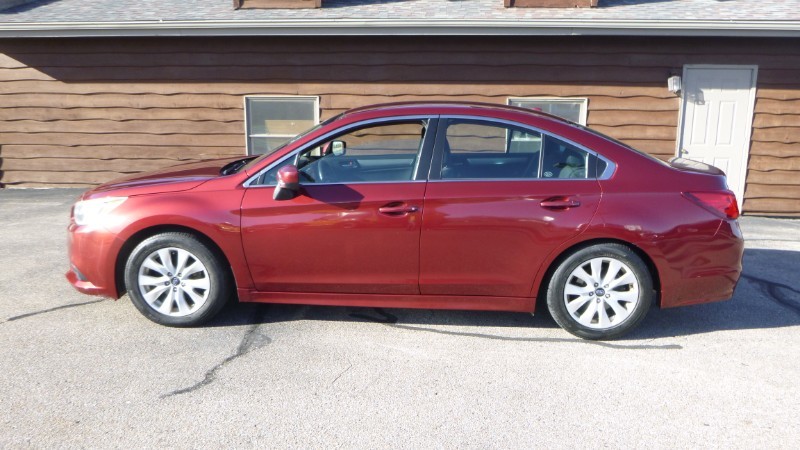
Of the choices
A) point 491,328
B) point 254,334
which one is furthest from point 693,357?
point 254,334

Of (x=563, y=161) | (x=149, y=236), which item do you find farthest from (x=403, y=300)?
(x=149, y=236)

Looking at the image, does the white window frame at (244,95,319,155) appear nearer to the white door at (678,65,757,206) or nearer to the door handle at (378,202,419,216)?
the white door at (678,65,757,206)

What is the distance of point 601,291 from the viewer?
15.1ft

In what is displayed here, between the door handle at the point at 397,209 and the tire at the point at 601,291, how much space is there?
3.51ft

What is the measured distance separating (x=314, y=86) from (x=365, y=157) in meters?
5.00

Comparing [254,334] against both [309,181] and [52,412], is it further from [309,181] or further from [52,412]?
[52,412]

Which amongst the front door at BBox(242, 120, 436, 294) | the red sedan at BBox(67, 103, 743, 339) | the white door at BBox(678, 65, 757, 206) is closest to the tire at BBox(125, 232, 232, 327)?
the red sedan at BBox(67, 103, 743, 339)

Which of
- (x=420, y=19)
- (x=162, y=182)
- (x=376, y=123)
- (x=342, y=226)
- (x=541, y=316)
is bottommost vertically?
(x=541, y=316)

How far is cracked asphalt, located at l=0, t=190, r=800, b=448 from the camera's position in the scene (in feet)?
11.3

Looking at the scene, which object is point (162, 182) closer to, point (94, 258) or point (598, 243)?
point (94, 258)

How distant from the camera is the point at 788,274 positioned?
249 inches

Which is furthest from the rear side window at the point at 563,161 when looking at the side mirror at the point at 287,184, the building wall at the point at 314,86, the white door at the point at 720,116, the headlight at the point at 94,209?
the white door at the point at 720,116

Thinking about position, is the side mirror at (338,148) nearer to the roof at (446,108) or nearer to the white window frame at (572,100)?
the roof at (446,108)

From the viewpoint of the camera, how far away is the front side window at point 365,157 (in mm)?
4676
